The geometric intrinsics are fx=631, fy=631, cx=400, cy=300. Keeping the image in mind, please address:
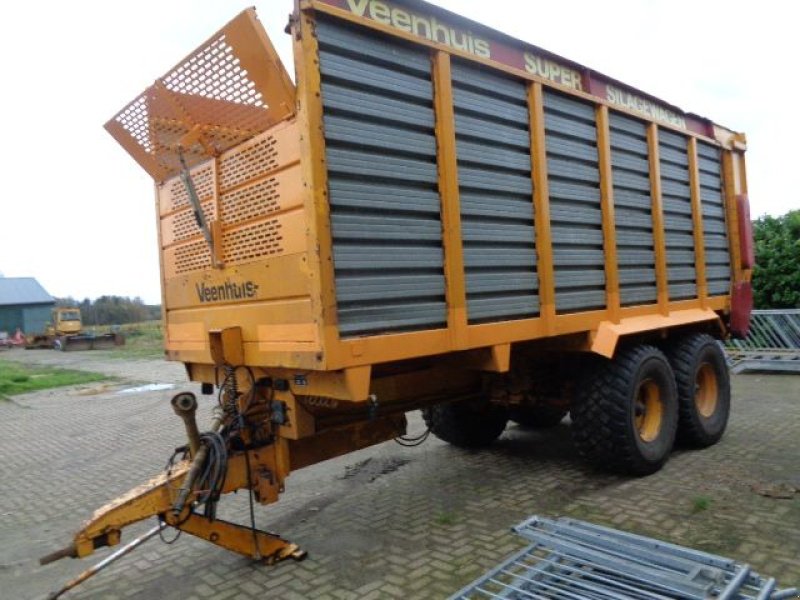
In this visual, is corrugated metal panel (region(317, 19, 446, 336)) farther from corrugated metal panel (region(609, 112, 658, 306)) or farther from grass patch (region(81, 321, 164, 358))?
grass patch (region(81, 321, 164, 358))

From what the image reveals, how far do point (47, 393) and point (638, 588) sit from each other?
1452 cm

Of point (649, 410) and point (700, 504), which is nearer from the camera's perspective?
point (700, 504)

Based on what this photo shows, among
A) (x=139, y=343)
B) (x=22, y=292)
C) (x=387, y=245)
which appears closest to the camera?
(x=387, y=245)

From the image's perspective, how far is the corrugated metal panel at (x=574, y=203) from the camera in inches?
171

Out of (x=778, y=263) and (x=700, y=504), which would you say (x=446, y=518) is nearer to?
(x=700, y=504)

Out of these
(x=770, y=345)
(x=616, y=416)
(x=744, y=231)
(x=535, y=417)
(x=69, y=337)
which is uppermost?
(x=744, y=231)

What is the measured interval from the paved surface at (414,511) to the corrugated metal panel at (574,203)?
1.50 meters

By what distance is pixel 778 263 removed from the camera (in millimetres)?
11586

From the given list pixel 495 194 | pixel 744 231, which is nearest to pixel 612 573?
pixel 495 194

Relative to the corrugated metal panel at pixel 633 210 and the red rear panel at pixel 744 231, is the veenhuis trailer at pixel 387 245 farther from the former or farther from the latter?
the red rear panel at pixel 744 231

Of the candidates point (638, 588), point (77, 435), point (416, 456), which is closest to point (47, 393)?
point (77, 435)

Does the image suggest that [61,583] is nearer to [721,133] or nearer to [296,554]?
[296,554]

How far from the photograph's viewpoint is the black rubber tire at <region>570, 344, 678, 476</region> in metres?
4.70

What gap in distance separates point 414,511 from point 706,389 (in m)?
3.34
